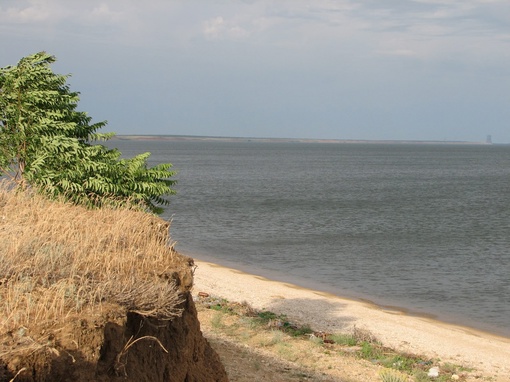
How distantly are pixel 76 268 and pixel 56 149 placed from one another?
8653 millimetres

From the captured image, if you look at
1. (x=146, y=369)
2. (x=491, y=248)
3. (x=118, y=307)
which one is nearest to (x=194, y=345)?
(x=146, y=369)

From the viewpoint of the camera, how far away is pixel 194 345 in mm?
8438

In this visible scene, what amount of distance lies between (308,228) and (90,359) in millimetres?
39907

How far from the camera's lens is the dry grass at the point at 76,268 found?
5.70 meters

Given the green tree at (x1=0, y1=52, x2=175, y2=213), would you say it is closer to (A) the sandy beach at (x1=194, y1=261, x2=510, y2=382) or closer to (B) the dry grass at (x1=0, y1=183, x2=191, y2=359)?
(B) the dry grass at (x1=0, y1=183, x2=191, y2=359)

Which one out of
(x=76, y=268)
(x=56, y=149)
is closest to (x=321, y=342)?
(x=56, y=149)

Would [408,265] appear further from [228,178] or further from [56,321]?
[228,178]

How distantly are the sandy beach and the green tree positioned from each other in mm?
5974

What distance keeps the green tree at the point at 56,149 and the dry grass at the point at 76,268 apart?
4.95 meters

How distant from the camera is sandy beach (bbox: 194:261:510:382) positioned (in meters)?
16.6

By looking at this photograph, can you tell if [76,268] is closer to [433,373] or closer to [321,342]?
[433,373]

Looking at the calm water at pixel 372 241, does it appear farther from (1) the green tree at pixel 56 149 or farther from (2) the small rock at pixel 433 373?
(1) the green tree at pixel 56 149

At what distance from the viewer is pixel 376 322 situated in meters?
19.7

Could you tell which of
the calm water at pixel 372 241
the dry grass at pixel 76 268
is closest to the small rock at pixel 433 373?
the dry grass at pixel 76 268
